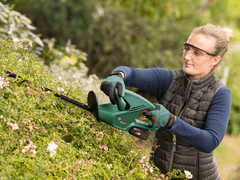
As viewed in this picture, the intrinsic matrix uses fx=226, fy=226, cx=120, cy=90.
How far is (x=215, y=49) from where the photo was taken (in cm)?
194

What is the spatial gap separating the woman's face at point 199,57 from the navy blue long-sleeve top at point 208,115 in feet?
0.69

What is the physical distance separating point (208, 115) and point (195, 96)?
202 millimetres

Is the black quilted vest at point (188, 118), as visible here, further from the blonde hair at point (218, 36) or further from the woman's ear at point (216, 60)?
the blonde hair at point (218, 36)

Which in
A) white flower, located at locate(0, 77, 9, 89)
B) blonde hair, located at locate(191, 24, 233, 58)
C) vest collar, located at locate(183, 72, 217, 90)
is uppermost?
blonde hair, located at locate(191, 24, 233, 58)

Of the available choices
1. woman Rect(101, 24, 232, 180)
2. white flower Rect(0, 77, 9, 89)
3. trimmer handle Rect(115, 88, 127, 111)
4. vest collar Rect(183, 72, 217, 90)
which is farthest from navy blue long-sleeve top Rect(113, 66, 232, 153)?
white flower Rect(0, 77, 9, 89)

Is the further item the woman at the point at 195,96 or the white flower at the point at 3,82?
the woman at the point at 195,96

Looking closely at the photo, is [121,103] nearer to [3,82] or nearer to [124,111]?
[124,111]

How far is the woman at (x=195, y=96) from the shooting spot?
1.83 m

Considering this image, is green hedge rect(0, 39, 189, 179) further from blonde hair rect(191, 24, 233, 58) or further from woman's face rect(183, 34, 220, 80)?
blonde hair rect(191, 24, 233, 58)

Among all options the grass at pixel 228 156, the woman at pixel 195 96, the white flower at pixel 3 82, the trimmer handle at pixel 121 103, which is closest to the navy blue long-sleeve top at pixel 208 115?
the woman at pixel 195 96

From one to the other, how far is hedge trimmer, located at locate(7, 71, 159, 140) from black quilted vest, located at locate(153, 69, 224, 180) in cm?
39

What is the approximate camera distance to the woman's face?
1926mm

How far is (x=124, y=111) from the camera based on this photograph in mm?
1659

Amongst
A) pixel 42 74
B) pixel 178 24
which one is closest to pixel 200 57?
Result: pixel 42 74
